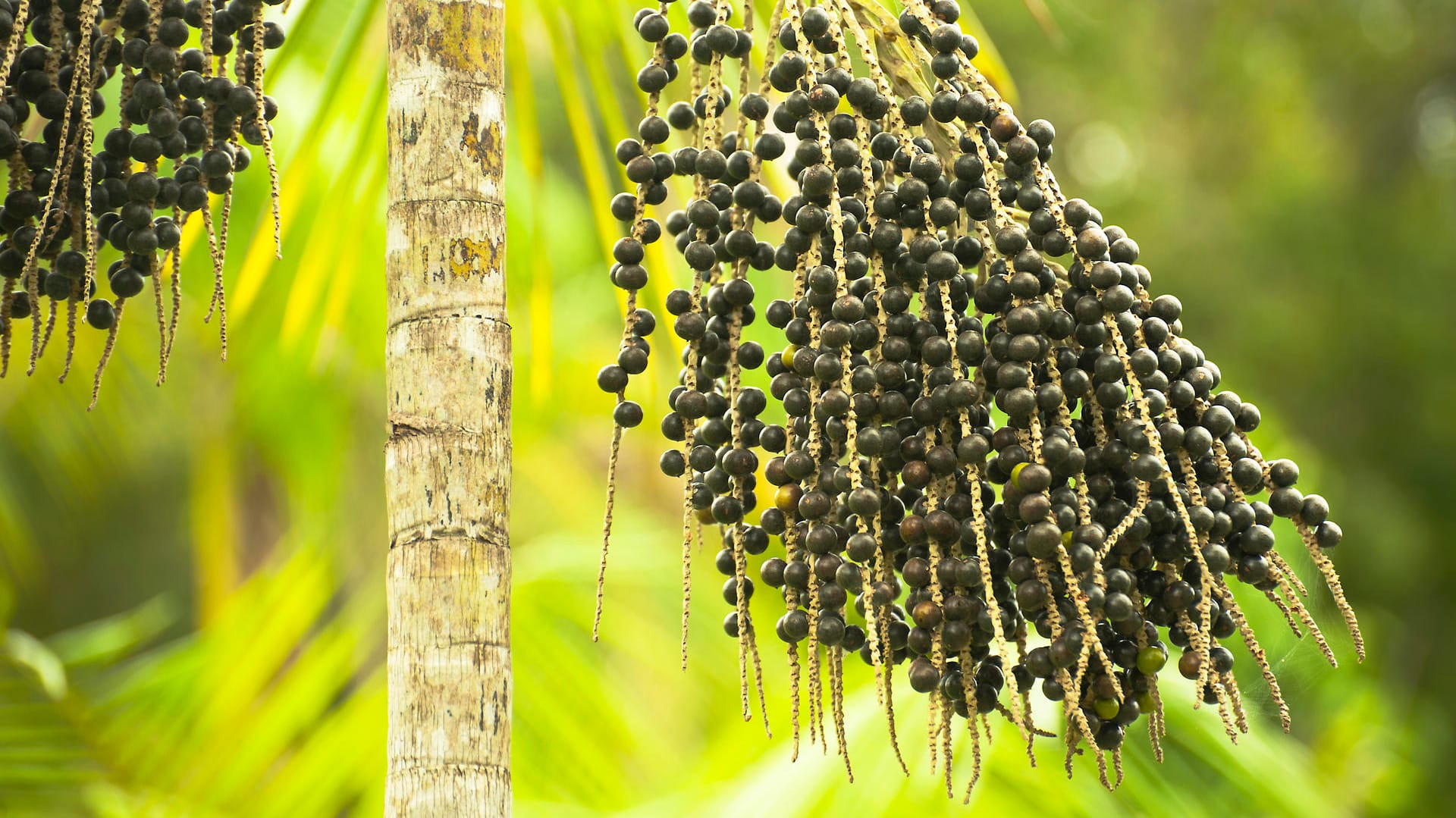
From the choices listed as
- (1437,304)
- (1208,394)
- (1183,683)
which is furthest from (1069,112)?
(1208,394)

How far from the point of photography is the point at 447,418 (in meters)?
0.99

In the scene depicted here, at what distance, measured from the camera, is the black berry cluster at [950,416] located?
0.94m

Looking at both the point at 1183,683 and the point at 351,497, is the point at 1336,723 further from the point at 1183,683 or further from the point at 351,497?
the point at 351,497

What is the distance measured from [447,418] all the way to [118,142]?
410mm

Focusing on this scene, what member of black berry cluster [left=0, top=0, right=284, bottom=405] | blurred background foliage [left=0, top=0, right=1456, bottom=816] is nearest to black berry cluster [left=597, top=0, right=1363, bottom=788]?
black berry cluster [left=0, top=0, right=284, bottom=405]

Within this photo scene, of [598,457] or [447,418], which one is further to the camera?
[598,457]

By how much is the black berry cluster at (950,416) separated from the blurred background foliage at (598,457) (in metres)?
0.51

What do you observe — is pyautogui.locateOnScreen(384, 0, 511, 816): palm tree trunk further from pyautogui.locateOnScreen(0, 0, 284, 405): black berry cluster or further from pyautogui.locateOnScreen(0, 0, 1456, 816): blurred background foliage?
pyautogui.locateOnScreen(0, 0, 1456, 816): blurred background foliage

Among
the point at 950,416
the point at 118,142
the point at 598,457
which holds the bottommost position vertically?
the point at 950,416

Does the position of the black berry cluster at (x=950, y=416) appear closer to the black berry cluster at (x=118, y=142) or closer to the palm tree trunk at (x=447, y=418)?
the palm tree trunk at (x=447, y=418)

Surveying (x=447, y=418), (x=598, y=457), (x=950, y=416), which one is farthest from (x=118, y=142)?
(x=598, y=457)

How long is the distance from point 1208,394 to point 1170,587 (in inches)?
6.3

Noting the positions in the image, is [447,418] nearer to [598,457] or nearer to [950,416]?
[950,416]

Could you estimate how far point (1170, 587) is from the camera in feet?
3.19
